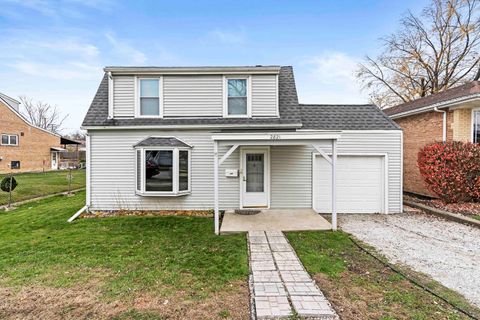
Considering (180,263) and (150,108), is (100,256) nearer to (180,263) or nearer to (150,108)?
(180,263)

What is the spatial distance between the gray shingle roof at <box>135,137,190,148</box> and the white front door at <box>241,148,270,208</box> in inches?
89.3

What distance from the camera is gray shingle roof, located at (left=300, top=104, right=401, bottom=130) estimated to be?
29.6 ft

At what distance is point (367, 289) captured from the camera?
3.82 m

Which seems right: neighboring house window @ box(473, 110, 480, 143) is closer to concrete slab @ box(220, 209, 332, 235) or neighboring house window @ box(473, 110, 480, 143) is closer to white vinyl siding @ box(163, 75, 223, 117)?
concrete slab @ box(220, 209, 332, 235)

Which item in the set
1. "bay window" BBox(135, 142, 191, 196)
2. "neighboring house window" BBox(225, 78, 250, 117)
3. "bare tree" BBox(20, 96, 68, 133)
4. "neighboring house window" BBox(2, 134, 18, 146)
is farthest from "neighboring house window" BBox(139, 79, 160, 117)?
"bare tree" BBox(20, 96, 68, 133)

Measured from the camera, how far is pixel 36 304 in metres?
3.50

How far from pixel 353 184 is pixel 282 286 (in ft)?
20.7

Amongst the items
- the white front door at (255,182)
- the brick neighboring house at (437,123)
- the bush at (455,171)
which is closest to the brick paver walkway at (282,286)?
the white front door at (255,182)

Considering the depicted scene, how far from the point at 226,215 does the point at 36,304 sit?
5.28 m

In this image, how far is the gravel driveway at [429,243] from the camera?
167 inches

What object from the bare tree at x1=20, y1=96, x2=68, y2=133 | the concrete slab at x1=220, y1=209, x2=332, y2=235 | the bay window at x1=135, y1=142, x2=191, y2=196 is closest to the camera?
the concrete slab at x1=220, y1=209, x2=332, y2=235

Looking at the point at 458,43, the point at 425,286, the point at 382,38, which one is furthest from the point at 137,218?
the point at 458,43

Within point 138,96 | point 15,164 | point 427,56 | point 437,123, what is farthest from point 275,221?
point 15,164

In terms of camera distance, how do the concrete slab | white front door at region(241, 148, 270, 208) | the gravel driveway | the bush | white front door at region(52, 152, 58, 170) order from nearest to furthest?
the gravel driveway, the concrete slab, the bush, white front door at region(241, 148, 270, 208), white front door at region(52, 152, 58, 170)
